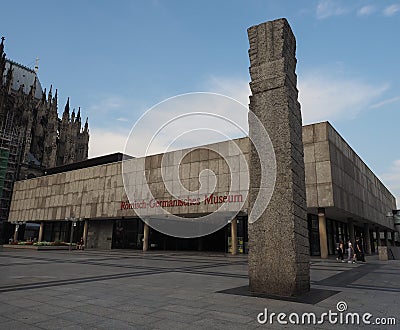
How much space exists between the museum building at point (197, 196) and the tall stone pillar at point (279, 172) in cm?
1666

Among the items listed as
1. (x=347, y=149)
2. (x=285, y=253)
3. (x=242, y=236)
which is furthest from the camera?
(x=242, y=236)

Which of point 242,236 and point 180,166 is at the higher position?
point 180,166

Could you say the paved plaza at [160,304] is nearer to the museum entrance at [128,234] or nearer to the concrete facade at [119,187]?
the concrete facade at [119,187]

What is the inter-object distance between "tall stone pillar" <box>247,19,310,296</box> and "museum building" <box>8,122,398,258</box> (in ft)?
54.6

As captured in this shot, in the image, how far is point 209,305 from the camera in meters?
7.22

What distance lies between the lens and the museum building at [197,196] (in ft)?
93.0

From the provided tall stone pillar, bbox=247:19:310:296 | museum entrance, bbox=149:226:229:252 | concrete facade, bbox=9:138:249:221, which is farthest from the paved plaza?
museum entrance, bbox=149:226:229:252

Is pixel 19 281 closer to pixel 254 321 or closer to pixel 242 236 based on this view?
pixel 254 321

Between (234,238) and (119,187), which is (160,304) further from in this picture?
(119,187)

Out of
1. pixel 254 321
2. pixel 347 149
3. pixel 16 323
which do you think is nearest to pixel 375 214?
pixel 347 149

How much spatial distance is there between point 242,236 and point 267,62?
2880 cm

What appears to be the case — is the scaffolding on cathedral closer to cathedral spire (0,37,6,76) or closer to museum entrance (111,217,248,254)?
cathedral spire (0,37,6,76)

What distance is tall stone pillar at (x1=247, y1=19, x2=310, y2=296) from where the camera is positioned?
874 centimetres

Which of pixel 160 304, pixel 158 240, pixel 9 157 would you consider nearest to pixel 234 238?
pixel 158 240
